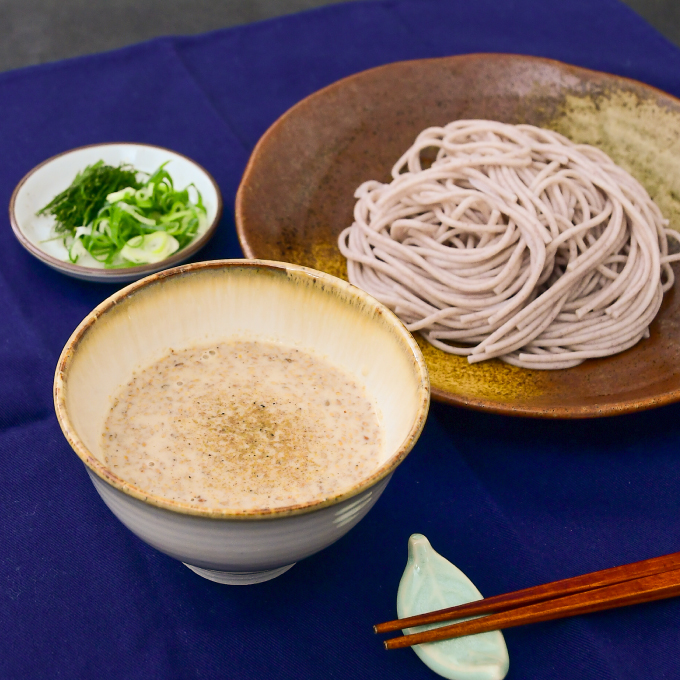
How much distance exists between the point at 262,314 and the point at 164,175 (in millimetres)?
988

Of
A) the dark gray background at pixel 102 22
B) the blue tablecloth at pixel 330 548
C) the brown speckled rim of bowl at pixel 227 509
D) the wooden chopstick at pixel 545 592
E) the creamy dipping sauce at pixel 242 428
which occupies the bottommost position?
the dark gray background at pixel 102 22

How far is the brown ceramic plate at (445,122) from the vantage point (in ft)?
5.96

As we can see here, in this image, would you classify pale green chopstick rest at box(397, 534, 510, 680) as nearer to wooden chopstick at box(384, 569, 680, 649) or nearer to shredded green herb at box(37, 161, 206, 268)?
wooden chopstick at box(384, 569, 680, 649)

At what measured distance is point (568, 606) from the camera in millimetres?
1283

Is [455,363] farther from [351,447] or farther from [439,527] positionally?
[351,447]

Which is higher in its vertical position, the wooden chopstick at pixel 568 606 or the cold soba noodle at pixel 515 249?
the cold soba noodle at pixel 515 249

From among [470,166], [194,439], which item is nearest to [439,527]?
[194,439]

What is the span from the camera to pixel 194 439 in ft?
4.17

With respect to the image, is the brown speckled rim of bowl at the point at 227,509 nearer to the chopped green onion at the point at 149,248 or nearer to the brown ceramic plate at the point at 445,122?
the brown ceramic plate at the point at 445,122

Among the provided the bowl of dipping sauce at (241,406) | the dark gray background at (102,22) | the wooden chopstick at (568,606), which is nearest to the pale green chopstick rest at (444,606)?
the wooden chopstick at (568,606)

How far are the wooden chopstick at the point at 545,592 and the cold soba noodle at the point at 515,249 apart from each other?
25.1 inches

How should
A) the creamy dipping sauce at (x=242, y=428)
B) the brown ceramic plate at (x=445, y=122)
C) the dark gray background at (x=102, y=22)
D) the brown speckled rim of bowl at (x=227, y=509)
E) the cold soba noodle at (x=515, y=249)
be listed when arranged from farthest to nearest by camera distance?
the dark gray background at (x=102, y=22) → the cold soba noodle at (x=515, y=249) → the brown ceramic plate at (x=445, y=122) → the creamy dipping sauce at (x=242, y=428) → the brown speckled rim of bowl at (x=227, y=509)

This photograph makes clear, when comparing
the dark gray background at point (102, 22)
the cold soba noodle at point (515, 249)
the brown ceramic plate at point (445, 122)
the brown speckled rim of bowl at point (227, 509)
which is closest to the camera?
the brown speckled rim of bowl at point (227, 509)

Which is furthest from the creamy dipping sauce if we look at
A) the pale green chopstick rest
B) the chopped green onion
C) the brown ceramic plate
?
the chopped green onion
